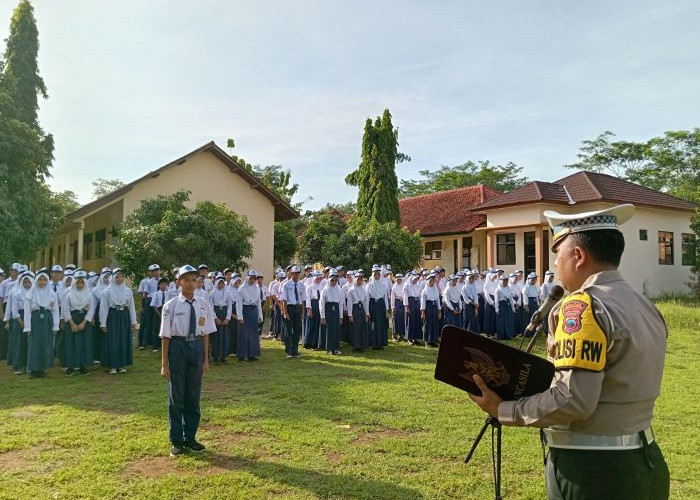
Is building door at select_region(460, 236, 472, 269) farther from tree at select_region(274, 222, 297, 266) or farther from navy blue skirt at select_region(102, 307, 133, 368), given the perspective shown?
navy blue skirt at select_region(102, 307, 133, 368)

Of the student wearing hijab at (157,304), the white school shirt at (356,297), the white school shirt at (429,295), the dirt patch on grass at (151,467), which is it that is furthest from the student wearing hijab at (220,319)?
the dirt patch on grass at (151,467)

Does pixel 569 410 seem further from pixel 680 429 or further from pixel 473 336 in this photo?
pixel 680 429

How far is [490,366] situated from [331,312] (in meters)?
10.5

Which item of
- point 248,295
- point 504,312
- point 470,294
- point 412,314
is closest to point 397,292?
point 412,314

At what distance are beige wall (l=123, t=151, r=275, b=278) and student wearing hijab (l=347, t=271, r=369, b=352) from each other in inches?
427

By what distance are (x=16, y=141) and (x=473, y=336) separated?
1961cm

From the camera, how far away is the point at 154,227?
17031 millimetres

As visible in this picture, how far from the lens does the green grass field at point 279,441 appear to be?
4727mm

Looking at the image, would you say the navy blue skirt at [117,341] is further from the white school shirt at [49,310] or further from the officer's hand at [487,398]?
the officer's hand at [487,398]

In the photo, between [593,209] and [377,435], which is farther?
[593,209]

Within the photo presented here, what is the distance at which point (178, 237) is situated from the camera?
16859 mm

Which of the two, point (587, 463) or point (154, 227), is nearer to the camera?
point (587, 463)

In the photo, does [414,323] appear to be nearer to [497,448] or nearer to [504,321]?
[504,321]

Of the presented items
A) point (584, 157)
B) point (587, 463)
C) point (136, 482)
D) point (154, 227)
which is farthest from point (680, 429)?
point (584, 157)
